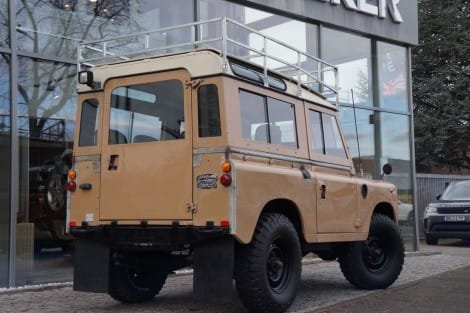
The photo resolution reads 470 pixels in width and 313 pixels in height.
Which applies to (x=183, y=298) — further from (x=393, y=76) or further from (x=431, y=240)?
(x=431, y=240)

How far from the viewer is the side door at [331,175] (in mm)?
7227

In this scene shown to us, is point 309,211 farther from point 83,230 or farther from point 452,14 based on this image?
point 452,14

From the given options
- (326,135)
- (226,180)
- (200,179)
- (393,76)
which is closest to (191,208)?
(200,179)

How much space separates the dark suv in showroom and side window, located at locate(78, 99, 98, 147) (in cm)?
1194

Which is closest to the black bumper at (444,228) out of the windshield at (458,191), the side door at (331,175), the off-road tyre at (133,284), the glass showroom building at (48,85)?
the windshield at (458,191)

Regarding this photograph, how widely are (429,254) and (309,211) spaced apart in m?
7.71

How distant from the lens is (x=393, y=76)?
48.6 ft

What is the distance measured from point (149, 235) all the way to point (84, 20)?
474 cm

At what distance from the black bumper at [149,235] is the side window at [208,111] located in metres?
0.93

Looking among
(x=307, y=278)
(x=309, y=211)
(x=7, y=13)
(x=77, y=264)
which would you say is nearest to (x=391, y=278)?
(x=307, y=278)

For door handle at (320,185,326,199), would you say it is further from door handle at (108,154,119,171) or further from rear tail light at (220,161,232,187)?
door handle at (108,154,119,171)

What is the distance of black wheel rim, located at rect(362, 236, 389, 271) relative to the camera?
8492 mm

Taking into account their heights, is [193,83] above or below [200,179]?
above

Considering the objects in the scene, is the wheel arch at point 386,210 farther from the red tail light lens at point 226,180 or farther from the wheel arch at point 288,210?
the red tail light lens at point 226,180
